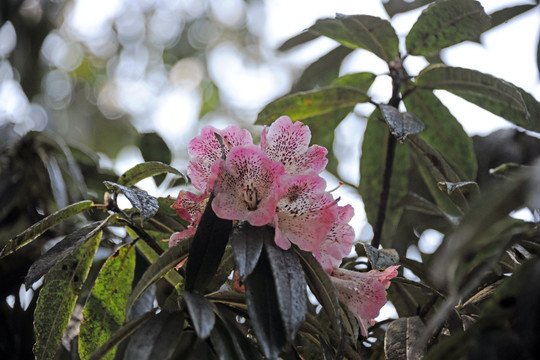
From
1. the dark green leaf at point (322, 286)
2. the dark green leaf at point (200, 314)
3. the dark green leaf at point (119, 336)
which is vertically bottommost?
the dark green leaf at point (322, 286)

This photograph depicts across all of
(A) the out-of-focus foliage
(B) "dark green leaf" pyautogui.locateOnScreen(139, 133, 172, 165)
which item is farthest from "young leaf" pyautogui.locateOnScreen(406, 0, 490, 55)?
(B) "dark green leaf" pyautogui.locateOnScreen(139, 133, 172, 165)

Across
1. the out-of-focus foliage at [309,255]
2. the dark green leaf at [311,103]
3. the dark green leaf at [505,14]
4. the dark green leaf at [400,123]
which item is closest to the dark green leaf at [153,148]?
the out-of-focus foliage at [309,255]

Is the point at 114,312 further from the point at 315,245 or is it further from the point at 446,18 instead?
the point at 446,18

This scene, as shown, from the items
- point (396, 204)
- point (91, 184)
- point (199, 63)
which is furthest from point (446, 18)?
point (199, 63)

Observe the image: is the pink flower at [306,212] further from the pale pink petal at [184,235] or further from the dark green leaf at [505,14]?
the dark green leaf at [505,14]

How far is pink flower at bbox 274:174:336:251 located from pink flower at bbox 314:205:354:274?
0.14 ft

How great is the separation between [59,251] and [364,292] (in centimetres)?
40

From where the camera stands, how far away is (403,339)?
2.40 feet

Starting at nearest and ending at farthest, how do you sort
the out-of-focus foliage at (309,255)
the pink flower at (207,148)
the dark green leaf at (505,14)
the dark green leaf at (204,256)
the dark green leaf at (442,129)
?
the out-of-focus foliage at (309,255), the dark green leaf at (204,256), the pink flower at (207,148), the dark green leaf at (442,129), the dark green leaf at (505,14)

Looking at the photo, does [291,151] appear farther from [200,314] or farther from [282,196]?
[200,314]

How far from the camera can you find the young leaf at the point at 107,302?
83 centimetres

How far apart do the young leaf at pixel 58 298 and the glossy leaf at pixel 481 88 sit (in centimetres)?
63

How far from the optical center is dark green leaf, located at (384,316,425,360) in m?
0.70

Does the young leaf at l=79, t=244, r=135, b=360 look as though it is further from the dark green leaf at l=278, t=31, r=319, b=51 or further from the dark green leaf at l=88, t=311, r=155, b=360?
the dark green leaf at l=278, t=31, r=319, b=51
